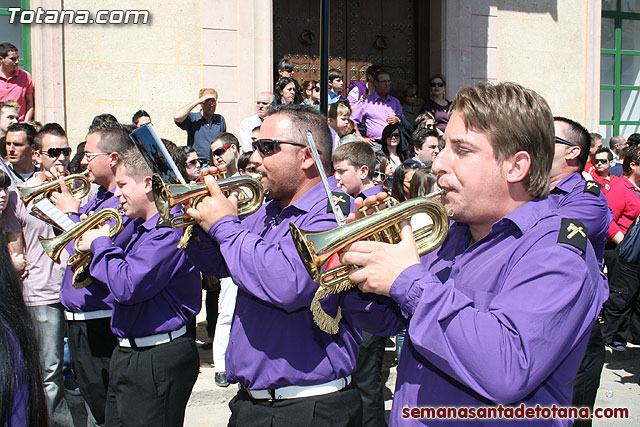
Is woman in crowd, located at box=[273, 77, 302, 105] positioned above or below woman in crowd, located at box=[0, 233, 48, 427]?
above

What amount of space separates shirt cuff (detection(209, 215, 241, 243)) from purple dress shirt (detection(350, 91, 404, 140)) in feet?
A: 22.3

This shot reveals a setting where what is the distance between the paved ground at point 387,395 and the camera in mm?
5797

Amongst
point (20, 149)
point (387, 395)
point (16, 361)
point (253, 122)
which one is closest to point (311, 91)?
point (253, 122)

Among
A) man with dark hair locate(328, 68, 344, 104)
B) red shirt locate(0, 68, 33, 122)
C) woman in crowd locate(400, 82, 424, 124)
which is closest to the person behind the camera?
red shirt locate(0, 68, 33, 122)

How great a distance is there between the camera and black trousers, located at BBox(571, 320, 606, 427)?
4.21m

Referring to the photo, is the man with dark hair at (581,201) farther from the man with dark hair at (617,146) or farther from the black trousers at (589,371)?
the man with dark hair at (617,146)

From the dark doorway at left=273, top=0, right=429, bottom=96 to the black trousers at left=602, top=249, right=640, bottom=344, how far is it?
546 cm

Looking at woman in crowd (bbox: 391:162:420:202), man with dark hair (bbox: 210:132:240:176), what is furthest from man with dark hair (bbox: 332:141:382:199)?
man with dark hair (bbox: 210:132:240:176)

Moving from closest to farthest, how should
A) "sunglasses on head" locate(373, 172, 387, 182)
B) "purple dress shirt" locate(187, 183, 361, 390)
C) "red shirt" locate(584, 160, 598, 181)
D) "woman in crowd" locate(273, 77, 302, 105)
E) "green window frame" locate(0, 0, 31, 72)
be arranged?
"purple dress shirt" locate(187, 183, 361, 390) → "sunglasses on head" locate(373, 172, 387, 182) → "woman in crowd" locate(273, 77, 302, 105) → "green window frame" locate(0, 0, 31, 72) → "red shirt" locate(584, 160, 598, 181)

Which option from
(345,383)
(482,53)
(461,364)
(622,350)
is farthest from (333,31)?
(461,364)

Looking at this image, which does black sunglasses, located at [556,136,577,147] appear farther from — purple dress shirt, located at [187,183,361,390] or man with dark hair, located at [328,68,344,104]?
man with dark hair, located at [328,68,344,104]

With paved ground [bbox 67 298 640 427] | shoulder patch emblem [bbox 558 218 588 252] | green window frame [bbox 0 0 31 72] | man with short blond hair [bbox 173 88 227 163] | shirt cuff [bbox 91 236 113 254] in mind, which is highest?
green window frame [bbox 0 0 31 72]

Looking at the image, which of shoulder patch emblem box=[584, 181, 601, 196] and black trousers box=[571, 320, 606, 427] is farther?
black trousers box=[571, 320, 606, 427]

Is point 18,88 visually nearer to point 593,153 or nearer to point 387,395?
point 387,395
